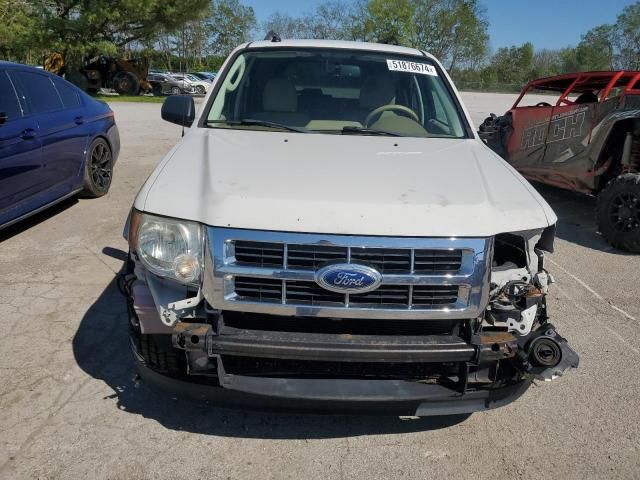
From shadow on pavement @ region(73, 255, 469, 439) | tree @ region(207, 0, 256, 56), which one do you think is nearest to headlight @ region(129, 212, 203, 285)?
shadow on pavement @ region(73, 255, 469, 439)

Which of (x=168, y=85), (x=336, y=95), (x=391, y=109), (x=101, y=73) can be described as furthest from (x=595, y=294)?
(x=101, y=73)

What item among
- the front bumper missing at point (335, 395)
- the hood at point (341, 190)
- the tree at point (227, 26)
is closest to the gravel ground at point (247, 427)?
the front bumper missing at point (335, 395)

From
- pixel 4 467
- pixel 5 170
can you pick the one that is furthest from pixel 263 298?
pixel 5 170

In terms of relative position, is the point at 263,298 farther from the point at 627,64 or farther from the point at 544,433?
the point at 627,64

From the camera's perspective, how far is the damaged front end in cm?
233

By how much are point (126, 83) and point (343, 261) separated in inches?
1132

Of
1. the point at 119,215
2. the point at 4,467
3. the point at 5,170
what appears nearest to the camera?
the point at 4,467

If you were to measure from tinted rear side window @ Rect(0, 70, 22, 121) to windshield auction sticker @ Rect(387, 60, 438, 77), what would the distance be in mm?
3453

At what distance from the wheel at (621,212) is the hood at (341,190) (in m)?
Answer: 3.28

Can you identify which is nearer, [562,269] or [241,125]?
[241,125]

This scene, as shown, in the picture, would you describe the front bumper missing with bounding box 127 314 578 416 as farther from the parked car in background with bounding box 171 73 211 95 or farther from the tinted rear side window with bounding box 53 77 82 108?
the parked car in background with bounding box 171 73 211 95

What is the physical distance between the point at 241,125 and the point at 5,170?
2556 millimetres

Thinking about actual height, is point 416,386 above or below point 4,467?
above

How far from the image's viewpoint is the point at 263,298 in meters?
2.37
